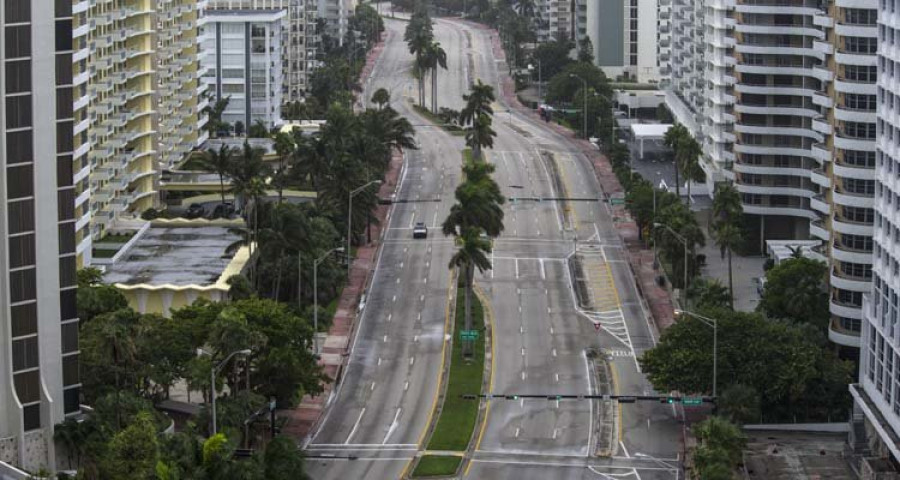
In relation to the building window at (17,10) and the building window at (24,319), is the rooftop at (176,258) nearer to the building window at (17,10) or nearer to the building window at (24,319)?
the building window at (24,319)

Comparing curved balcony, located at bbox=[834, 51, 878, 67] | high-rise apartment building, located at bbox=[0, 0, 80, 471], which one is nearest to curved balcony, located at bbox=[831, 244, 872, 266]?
curved balcony, located at bbox=[834, 51, 878, 67]

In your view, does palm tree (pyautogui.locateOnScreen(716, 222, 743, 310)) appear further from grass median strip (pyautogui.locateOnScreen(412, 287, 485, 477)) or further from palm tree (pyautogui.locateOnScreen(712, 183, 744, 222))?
grass median strip (pyautogui.locateOnScreen(412, 287, 485, 477))

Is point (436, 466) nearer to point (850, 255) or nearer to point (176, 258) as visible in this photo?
point (850, 255)

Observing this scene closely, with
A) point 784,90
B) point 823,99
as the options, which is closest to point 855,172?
point 823,99

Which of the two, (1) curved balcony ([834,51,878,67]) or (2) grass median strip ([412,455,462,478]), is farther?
(1) curved balcony ([834,51,878,67])

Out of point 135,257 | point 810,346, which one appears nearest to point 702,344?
point 810,346
